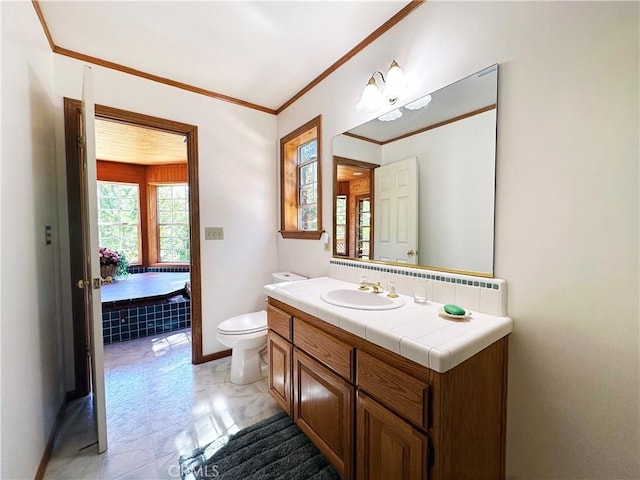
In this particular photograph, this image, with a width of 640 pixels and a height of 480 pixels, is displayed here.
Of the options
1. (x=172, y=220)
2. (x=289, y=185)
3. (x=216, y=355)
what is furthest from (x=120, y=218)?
(x=289, y=185)

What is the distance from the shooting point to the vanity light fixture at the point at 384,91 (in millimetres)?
1442

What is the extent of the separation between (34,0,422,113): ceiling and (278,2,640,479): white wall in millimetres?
678

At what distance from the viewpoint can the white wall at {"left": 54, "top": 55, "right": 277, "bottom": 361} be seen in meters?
2.19

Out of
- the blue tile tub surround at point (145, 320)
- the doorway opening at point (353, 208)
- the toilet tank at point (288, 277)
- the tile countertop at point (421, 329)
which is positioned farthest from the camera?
the blue tile tub surround at point (145, 320)

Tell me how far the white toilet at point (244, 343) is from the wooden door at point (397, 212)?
109cm

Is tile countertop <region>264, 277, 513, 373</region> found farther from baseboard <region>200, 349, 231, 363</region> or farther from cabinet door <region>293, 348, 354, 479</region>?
baseboard <region>200, 349, 231, 363</region>

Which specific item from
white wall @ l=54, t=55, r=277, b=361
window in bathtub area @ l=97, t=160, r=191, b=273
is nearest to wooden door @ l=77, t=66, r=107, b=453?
white wall @ l=54, t=55, r=277, b=361

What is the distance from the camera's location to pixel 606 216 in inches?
34.6

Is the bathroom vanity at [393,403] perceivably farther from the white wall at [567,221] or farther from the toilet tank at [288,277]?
the toilet tank at [288,277]

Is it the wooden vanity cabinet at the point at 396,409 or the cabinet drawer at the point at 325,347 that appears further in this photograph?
the cabinet drawer at the point at 325,347

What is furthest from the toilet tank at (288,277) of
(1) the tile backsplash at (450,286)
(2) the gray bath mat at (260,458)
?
(2) the gray bath mat at (260,458)

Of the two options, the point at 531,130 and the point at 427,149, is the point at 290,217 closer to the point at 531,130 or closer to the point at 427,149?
the point at 427,149

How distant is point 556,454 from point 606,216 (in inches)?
35.4

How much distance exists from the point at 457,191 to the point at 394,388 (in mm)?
967
